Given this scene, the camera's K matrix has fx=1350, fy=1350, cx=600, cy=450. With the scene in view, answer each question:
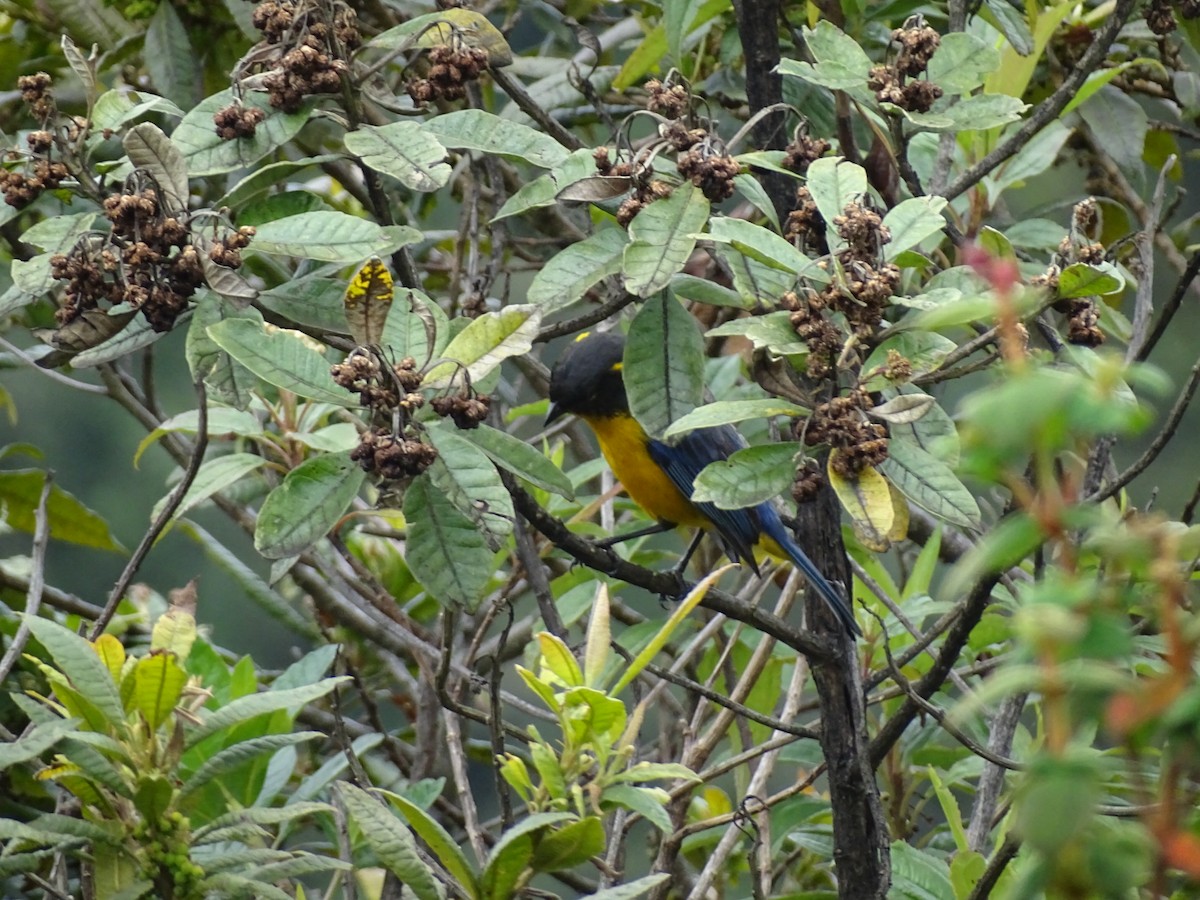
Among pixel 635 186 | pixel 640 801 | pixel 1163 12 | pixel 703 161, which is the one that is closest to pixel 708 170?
pixel 703 161

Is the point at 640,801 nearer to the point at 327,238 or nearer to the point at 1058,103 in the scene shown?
the point at 327,238

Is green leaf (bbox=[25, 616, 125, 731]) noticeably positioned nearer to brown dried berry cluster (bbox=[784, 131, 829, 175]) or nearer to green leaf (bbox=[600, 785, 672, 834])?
green leaf (bbox=[600, 785, 672, 834])

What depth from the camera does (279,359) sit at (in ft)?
6.40

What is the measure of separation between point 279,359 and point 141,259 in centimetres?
23

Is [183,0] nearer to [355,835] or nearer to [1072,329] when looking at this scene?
[355,835]

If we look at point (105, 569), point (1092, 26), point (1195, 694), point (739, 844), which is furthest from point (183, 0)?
point (105, 569)

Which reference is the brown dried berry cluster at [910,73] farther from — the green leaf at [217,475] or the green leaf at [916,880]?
the green leaf at [217,475]

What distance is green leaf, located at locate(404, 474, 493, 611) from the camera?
80.7 inches

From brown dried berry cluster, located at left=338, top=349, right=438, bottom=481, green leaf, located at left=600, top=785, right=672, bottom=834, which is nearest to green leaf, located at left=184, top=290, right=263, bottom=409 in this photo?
brown dried berry cluster, located at left=338, top=349, right=438, bottom=481

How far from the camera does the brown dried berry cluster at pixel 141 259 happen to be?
6.27 ft

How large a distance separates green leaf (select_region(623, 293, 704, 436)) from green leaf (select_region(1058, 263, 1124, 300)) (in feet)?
2.04

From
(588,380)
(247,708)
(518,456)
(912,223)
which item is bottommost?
(588,380)

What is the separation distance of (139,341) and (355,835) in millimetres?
1251

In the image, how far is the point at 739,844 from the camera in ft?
12.6
